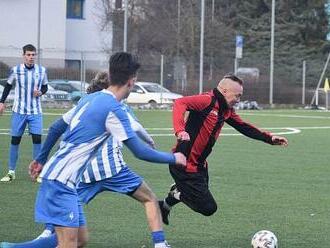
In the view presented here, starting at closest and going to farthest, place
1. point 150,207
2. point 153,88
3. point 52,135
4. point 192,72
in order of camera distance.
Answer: point 52,135 → point 150,207 → point 153,88 → point 192,72

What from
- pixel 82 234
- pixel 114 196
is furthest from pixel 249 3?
pixel 82 234

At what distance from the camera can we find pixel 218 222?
950cm

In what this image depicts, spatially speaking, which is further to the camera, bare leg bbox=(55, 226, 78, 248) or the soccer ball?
the soccer ball

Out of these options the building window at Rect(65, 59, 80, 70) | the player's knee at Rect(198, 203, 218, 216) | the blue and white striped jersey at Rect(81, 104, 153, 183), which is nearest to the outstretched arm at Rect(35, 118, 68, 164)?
the blue and white striped jersey at Rect(81, 104, 153, 183)

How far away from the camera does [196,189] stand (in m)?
8.49

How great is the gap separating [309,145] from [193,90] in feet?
80.6

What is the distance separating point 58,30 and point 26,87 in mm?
39559

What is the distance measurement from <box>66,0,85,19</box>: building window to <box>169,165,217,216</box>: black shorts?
4719cm

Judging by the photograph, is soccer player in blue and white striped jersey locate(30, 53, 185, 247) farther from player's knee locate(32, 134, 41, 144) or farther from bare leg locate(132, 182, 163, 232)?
player's knee locate(32, 134, 41, 144)

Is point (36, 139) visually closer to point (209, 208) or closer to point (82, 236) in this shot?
point (209, 208)

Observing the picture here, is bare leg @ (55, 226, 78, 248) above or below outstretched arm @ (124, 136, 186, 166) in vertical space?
below

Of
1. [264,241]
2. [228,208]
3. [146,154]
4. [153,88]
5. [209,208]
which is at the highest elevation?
[146,154]

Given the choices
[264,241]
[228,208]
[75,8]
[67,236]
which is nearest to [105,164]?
[264,241]

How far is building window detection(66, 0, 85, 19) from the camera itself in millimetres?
55062
